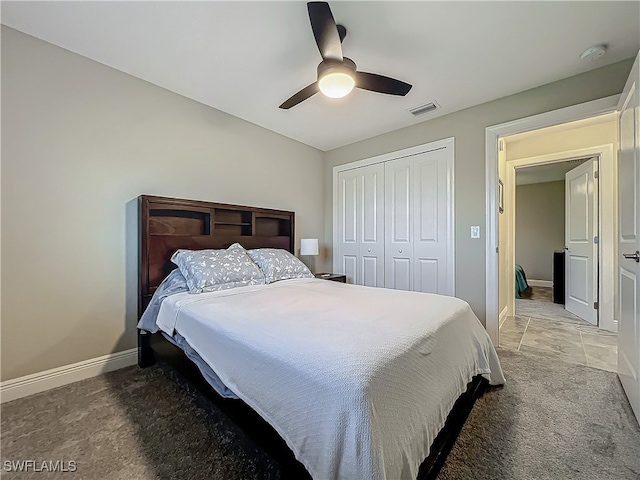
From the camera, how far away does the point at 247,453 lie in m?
1.35

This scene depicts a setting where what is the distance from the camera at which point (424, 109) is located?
2947 mm

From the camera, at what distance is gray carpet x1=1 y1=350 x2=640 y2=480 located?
1245mm

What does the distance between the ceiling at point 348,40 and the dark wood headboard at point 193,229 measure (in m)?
1.12

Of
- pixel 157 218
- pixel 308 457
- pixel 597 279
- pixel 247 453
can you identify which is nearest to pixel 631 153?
pixel 597 279

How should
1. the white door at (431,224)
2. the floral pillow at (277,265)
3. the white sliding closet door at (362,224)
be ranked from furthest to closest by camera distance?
the white sliding closet door at (362,224), the white door at (431,224), the floral pillow at (277,265)

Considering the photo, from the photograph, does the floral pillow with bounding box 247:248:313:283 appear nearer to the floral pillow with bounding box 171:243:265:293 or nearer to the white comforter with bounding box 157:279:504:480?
the floral pillow with bounding box 171:243:265:293

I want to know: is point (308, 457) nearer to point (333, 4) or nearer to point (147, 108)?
point (333, 4)

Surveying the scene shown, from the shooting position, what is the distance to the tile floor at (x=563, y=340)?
2.45 meters

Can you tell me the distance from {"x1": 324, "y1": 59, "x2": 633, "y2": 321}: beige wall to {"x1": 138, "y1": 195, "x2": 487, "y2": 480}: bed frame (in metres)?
1.26

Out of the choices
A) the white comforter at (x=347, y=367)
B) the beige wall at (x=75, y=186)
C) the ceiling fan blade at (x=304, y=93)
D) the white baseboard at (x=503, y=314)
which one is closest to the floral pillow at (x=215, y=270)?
the white comforter at (x=347, y=367)

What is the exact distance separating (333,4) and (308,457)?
2287mm

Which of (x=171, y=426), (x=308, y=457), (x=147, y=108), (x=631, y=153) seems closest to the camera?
(x=308, y=457)

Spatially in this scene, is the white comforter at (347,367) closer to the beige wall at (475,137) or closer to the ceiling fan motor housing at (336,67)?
the beige wall at (475,137)

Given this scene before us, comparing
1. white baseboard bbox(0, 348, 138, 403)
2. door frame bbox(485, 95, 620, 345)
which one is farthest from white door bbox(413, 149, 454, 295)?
white baseboard bbox(0, 348, 138, 403)
